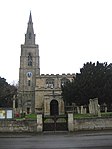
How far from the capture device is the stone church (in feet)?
242

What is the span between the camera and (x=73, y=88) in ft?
169

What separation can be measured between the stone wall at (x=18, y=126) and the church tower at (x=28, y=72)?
48.7 m

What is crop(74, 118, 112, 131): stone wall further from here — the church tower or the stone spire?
the stone spire

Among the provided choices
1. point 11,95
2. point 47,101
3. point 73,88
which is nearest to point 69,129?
point 73,88

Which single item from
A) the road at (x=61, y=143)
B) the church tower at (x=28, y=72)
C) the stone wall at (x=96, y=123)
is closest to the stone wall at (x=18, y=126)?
the stone wall at (x=96, y=123)

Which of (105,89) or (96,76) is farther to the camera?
(96,76)

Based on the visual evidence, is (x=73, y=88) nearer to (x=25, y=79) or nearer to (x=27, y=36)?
A: (x=25, y=79)

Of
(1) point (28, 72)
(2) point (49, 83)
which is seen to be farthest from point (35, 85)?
(1) point (28, 72)

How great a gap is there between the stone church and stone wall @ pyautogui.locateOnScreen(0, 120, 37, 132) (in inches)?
1803

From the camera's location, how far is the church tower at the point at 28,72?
7681 centimetres

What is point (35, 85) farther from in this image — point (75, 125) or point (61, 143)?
point (61, 143)

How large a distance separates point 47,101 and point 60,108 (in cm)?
405

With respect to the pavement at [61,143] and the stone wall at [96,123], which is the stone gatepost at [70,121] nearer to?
the stone wall at [96,123]

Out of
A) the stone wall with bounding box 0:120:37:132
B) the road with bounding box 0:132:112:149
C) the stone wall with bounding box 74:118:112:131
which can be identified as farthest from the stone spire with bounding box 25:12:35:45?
the road with bounding box 0:132:112:149
